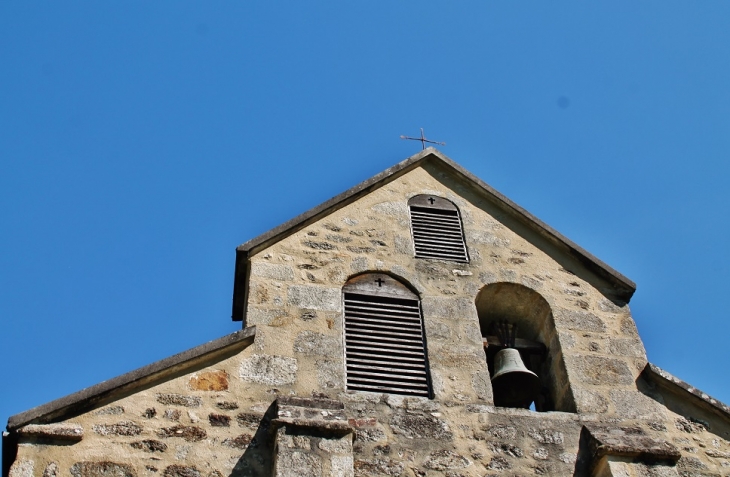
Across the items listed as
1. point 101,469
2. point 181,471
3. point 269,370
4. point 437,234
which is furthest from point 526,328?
point 101,469

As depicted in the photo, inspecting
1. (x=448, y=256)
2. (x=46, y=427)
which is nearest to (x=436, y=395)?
(x=448, y=256)

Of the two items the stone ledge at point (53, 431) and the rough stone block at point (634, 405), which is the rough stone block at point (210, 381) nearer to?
the stone ledge at point (53, 431)

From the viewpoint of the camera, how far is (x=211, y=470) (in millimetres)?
6789

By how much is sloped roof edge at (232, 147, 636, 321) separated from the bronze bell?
1.48 m

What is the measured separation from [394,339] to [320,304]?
723 mm

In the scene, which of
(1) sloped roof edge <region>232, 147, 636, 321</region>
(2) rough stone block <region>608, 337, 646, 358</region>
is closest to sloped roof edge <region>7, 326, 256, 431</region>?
(1) sloped roof edge <region>232, 147, 636, 321</region>

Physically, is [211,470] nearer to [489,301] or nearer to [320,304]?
[320,304]

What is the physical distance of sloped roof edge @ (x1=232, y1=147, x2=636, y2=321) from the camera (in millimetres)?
8945

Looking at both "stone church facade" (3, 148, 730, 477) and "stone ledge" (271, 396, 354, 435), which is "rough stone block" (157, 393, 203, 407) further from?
"stone ledge" (271, 396, 354, 435)

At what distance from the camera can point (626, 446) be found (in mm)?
7426

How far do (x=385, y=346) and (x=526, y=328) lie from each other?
1676 millimetres

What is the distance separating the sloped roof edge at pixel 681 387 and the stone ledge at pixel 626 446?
2.23ft

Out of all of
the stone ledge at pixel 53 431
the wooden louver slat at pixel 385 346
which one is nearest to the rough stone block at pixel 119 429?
the stone ledge at pixel 53 431

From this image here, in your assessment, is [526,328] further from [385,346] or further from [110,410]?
[110,410]
